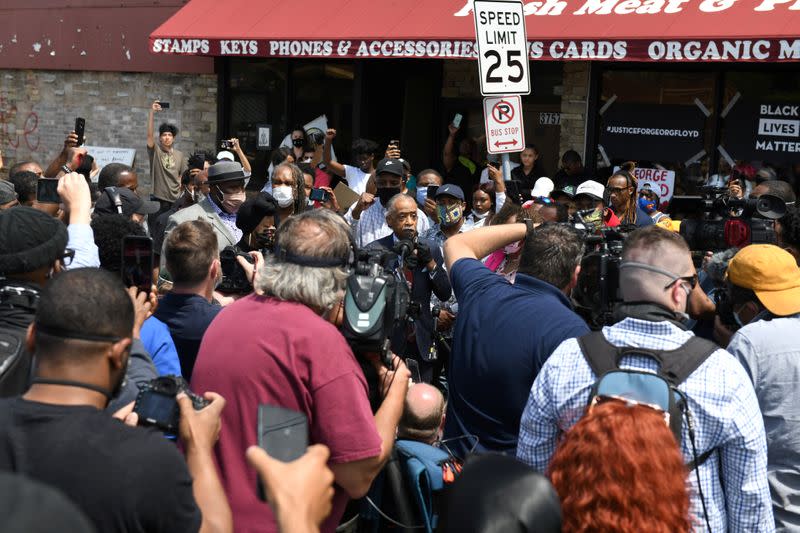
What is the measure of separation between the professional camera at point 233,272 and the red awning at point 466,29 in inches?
244

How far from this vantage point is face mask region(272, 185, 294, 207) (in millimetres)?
6738

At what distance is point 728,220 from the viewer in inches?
211

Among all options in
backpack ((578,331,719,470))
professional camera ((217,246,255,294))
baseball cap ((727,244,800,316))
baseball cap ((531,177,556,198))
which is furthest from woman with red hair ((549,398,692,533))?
baseball cap ((531,177,556,198))

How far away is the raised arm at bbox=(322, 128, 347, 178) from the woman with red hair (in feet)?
27.8

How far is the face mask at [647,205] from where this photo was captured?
8.58 meters

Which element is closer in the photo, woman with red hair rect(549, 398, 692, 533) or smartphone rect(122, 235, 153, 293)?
woman with red hair rect(549, 398, 692, 533)

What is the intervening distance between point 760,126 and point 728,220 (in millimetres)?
5634

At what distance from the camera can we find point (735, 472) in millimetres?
2762

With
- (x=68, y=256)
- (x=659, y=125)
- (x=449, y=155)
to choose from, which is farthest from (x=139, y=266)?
(x=449, y=155)

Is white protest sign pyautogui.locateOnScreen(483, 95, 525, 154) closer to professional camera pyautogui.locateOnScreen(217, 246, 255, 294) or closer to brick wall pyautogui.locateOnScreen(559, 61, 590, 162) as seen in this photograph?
professional camera pyautogui.locateOnScreen(217, 246, 255, 294)

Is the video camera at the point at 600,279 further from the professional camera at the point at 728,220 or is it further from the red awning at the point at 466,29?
the red awning at the point at 466,29

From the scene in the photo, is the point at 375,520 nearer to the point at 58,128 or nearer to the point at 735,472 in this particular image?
the point at 735,472

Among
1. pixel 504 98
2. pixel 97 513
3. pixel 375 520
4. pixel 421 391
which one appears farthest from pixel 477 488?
pixel 504 98

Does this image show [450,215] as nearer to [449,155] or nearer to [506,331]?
[506,331]
